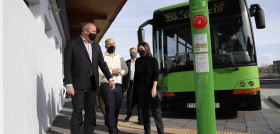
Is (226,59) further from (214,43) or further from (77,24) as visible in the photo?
(77,24)

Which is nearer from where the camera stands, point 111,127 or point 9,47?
point 9,47

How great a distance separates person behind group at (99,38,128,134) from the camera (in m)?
4.88

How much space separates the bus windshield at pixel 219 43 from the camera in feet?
20.9

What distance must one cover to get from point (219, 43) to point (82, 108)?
158 inches

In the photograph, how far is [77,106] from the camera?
12.6 ft

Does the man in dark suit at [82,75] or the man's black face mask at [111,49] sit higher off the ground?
the man's black face mask at [111,49]

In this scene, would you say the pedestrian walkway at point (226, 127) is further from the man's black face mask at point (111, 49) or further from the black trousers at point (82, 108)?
the man's black face mask at point (111, 49)

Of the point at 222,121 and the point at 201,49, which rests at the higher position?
the point at 201,49

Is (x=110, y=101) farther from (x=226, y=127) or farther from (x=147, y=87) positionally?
(x=226, y=127)

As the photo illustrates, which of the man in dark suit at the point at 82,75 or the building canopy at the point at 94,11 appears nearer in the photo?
the man in dark suit at the point at 82,75

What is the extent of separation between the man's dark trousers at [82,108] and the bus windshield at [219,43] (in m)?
3.35

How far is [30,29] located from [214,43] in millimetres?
4301

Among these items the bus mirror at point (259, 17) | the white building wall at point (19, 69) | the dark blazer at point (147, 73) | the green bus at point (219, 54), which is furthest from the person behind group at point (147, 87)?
the bus mirror at point (259, 17)

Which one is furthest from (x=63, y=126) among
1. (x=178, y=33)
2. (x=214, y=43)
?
(x=214, y=43)
